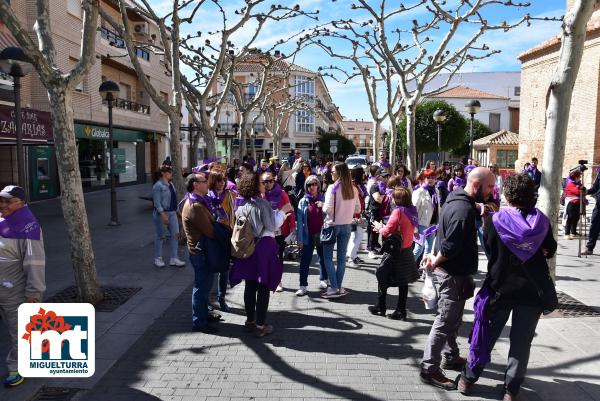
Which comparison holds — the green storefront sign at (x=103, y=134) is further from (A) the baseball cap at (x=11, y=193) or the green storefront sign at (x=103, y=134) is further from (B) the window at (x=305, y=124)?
(B) the window at (x=305, y=124)

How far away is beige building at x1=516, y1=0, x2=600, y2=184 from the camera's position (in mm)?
22172

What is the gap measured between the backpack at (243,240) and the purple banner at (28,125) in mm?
8973

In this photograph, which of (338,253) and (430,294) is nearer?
(430,294)

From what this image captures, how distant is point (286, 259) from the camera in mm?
8789

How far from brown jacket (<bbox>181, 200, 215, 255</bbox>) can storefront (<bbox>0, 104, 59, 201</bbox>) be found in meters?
9.43

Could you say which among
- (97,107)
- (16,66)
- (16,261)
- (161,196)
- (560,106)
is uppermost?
(97,107)

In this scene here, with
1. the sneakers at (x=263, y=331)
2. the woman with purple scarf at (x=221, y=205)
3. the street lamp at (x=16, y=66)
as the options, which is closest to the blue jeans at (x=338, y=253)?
the woman with purple scarf at (x=221, y=205)

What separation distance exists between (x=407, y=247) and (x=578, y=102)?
73.3ft

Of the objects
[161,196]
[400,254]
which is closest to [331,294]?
[400,254]

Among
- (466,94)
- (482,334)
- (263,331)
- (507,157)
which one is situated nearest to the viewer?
(482,334)

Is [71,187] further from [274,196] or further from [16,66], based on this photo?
[16,66]

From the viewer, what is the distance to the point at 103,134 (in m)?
22.8

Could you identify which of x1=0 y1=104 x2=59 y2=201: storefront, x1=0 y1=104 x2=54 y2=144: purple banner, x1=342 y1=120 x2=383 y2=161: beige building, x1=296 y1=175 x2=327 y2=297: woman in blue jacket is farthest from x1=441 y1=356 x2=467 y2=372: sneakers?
x1=342 y1=120 x2=383 y2=161: beige building

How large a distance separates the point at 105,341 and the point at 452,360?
3.38 metres
